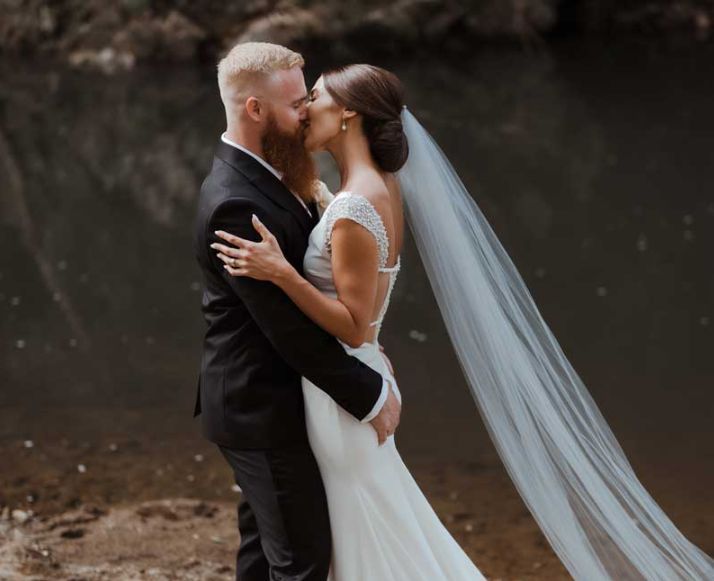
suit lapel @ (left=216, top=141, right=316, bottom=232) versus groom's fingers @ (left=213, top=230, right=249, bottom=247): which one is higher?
suit lapel @ (left=216, top=141, right=316, bottom=232)

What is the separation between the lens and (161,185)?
39.8 ft

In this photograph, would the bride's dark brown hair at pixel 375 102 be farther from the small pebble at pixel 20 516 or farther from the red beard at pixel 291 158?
the small pebble at pixel 20 516

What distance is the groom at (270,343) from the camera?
2932 mm

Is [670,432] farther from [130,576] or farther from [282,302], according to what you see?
[282,302]

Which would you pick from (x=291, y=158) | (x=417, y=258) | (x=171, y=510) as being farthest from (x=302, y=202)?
(x=417, y=258)

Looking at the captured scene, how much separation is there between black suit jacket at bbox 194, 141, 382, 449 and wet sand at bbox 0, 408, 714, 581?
4.96 feet

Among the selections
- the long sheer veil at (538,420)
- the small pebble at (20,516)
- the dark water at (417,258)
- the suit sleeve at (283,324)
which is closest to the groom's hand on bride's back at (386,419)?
the suit sleeve at (283,324)

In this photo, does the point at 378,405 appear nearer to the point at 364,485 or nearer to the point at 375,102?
the point at 364,485

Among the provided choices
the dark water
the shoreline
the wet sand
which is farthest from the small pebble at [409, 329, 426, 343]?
the shoreline

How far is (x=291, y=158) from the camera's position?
3.08m

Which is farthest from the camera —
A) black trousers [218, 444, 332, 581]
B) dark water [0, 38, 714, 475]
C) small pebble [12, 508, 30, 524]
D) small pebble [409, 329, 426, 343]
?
small pebble [409, 329, 426, 343]

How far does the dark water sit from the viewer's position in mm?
6570

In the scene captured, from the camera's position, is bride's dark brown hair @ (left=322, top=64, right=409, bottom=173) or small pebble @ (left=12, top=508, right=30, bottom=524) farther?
small pebble @ (left=12, top=508, right=30, bottom=524)

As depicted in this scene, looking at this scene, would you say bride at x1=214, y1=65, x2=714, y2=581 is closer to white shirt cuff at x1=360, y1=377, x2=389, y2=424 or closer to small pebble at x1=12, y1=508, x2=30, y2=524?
white shirt cuff at x1=360, y1=377, x2=389, y2=424
